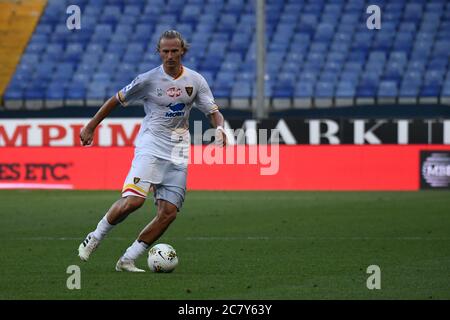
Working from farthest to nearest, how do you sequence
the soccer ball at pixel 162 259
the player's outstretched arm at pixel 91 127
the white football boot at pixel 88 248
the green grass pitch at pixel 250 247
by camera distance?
1. the white football boot at pixel 88 248
2. the soccer ball at pixel 162 259
3. the player's outstretched arm at pixel 91 127
4. the green grass pitch at pixel 250 247

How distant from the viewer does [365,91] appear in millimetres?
28312

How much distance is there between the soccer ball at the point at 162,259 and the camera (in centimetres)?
1051

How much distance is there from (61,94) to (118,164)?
6.39 meters

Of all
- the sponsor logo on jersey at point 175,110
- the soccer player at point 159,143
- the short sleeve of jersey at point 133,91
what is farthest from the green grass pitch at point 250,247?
the short sleeve of jersey at point 133,91

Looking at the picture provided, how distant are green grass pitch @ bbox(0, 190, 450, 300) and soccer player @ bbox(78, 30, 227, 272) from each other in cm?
43

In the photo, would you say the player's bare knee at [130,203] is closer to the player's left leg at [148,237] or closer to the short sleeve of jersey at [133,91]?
the player's left leg at [148,237]

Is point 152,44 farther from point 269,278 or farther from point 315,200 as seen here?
point 269,278

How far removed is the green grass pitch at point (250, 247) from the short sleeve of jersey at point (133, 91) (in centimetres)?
158

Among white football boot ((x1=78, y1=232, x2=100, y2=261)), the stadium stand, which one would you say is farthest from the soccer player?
the stadium stand

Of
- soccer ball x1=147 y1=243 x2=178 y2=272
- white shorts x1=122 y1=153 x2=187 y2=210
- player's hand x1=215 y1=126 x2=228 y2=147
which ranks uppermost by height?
player's hand x1=215 y1=126 x2=228 y2=147

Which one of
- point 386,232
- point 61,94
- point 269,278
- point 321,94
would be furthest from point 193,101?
point 61,94

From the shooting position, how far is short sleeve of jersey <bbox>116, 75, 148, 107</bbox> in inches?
416

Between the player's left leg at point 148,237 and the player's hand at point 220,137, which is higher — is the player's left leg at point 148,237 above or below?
below

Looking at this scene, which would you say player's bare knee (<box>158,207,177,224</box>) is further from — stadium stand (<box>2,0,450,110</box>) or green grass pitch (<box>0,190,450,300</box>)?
stadium stand (<box>2,0,450,110</box>)
